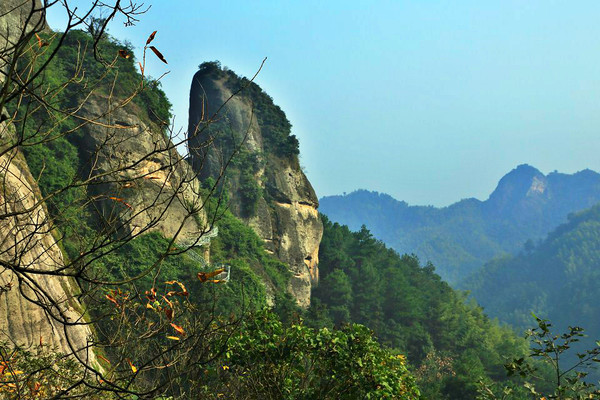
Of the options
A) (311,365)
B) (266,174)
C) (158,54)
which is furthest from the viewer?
(266,174)

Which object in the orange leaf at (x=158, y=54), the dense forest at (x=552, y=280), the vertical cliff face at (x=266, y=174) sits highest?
the dense forest at (x=552, y=280)

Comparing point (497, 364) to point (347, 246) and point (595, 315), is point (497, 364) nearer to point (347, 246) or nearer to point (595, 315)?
point (347, 246)

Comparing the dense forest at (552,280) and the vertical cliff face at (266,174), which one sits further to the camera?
the dense forest at (552,280)

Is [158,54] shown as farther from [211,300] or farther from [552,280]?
[552,280]

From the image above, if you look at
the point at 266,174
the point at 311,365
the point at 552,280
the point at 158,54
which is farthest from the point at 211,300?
the point at 552,280

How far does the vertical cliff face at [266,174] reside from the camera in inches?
1624

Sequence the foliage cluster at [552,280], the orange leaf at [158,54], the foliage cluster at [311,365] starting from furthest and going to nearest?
the foliage cluster at [552,280] < the foliage cluster at [311,365] < the orange leaf at [158,54]

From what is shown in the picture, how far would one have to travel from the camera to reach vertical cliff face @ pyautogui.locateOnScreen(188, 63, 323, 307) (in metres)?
41.2

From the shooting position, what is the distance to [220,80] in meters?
43.3

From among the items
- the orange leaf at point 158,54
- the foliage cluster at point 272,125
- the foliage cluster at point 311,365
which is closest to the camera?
the orange leaf at point 158,54

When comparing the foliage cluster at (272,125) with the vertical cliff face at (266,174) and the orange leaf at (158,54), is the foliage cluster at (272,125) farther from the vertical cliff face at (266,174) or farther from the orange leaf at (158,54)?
the orange leaf at (158,54)

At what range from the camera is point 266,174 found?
1746 inches

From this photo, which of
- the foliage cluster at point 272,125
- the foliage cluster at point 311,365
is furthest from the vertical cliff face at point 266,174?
the foliage cluster at point 311,365

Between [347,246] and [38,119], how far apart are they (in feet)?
106
